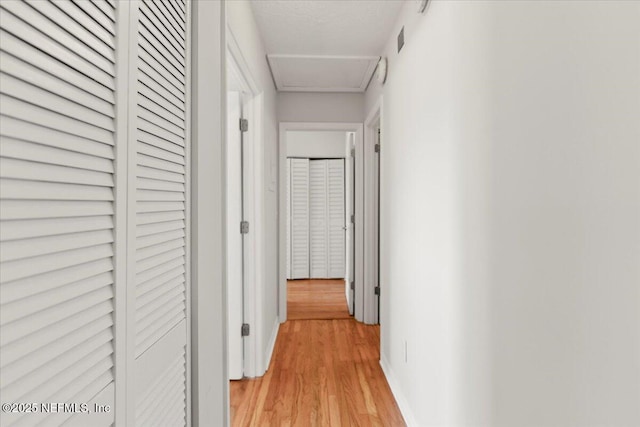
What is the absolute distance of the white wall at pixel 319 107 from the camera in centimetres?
389

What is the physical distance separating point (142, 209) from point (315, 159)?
5.44 metres

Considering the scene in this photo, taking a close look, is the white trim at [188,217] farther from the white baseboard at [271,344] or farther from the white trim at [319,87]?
the white trim at [319,87]

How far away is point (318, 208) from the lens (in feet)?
20.8

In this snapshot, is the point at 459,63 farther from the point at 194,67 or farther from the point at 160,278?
the point at 160,278

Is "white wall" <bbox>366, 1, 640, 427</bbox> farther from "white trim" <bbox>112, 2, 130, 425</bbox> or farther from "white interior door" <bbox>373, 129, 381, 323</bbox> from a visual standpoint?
"white interior door" <bbox>373, 129, 381, 323</bbox>

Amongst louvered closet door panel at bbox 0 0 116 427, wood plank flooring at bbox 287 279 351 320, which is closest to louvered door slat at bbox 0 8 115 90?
louvered closet door panel at bbox 0 0 116 427

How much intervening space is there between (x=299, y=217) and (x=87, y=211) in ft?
18.4

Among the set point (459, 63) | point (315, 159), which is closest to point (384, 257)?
point (459, 63)

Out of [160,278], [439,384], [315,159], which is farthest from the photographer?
[315,159]

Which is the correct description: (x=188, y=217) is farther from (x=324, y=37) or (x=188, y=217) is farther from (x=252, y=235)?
(x=324, y=37)

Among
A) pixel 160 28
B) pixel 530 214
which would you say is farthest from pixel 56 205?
pixel 530 214

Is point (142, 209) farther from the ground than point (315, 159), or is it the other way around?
point (315, 159)

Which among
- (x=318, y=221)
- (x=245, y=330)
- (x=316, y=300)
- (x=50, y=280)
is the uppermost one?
(x=50, y=280)

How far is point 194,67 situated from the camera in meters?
1.34
